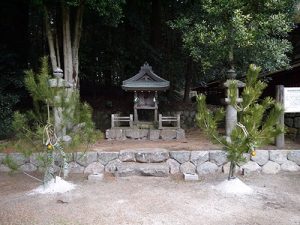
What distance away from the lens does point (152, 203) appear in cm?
475

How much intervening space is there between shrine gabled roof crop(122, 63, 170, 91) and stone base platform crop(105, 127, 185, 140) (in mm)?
1362

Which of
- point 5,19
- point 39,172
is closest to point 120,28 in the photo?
point 5,19

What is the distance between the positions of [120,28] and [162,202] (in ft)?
32.6

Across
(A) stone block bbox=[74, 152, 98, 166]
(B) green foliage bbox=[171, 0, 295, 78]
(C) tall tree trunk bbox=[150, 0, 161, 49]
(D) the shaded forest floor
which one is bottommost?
(A) stone block bbox=[74, 152, 98, 166]

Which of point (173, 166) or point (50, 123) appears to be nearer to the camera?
point (50, 123)

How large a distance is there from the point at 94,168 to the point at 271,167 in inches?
155

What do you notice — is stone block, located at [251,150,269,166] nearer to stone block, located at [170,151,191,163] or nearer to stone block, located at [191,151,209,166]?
stone block, located at [191,151,209,166]

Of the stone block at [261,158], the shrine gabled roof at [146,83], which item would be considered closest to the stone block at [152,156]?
the stone block at [261,158]

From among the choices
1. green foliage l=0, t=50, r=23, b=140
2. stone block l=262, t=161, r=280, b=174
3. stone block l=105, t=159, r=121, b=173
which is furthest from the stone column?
green foliage l=0, t=50, r=23, b=140

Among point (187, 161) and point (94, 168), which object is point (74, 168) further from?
point (187, 161)

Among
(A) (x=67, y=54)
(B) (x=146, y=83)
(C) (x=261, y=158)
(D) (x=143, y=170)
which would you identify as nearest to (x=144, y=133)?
(B) (x=146, y=83)

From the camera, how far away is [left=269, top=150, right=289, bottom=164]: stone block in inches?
266

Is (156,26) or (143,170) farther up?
(156,26)

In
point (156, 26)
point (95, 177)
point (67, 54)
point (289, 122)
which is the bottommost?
point (95, 177)
